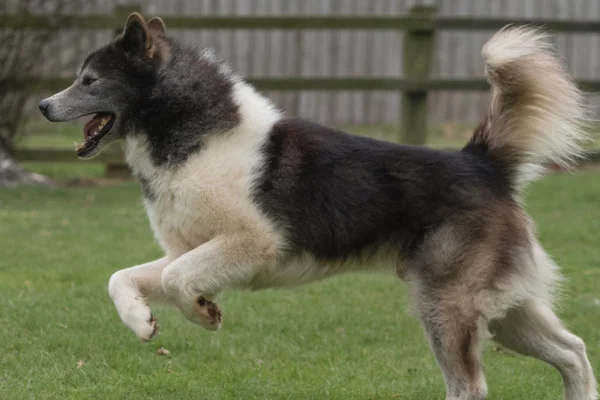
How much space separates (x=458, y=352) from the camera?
5.00 meters

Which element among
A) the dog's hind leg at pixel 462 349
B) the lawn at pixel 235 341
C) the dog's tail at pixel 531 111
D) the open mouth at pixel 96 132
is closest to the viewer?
the dog's hind leg at pixel 462 349

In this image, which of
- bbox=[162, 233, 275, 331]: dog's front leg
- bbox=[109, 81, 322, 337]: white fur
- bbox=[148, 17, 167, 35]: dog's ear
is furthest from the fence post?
bbox=[162, 233, 275, 331]: dog's front leg

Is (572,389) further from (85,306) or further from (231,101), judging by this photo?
(85,306)

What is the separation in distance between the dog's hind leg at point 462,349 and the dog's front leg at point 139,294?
148cm

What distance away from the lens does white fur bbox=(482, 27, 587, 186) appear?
17.5ft

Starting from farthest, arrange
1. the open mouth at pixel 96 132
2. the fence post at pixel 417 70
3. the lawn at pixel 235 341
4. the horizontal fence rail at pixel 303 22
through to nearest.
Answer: the fence post at pixel 417 70, the horizontal fence rail at pixel 303 22, the lawn at pixel 235 341, the open mouth at pixel 96 132

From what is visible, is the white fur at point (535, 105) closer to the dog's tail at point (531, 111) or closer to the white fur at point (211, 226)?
the dog's tail at point (531, 111)

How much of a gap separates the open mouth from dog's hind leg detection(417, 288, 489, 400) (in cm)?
207

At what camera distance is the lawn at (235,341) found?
571cm

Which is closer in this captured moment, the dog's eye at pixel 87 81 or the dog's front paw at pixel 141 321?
the dog's front paw at pixel 141 321

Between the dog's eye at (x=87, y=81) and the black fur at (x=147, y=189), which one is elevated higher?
the dog's eye at (x=87, y=81)

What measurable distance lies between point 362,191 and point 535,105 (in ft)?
3.40

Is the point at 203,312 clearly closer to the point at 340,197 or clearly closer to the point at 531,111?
the point at 340,197

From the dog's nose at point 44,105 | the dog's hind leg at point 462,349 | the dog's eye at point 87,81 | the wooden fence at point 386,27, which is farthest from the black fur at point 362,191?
the wooden fence at point 386,27
